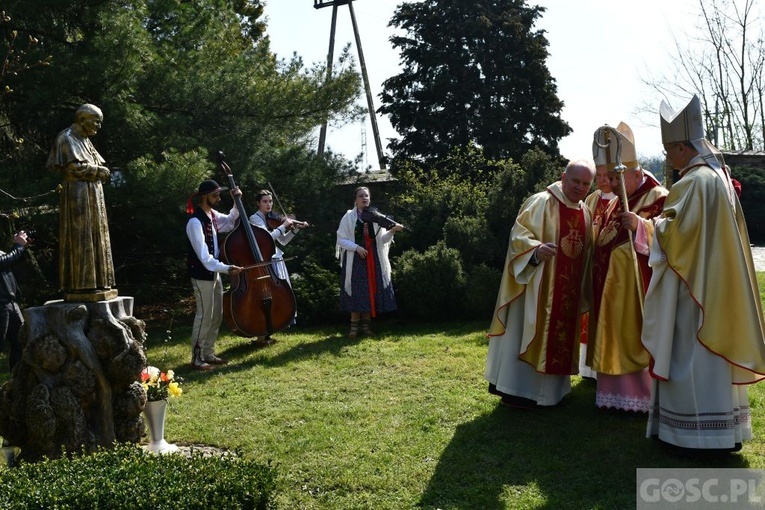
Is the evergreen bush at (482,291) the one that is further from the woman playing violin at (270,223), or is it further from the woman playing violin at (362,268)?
the woman playing violin at (270,223)

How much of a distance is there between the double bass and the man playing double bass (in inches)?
6.2

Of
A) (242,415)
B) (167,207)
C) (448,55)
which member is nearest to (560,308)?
(242,415)

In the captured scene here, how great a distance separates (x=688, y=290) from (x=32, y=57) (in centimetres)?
790

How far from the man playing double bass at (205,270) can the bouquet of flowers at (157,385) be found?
2444 millimetres

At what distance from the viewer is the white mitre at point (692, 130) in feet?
15.4

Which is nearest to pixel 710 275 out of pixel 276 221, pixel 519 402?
pixel 519 402

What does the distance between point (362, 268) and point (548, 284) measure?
387 cm

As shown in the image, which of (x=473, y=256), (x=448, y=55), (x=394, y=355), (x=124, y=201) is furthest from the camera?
(x=448, y=55)

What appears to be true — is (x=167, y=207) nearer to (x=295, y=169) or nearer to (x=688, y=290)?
(x=295, y=169)

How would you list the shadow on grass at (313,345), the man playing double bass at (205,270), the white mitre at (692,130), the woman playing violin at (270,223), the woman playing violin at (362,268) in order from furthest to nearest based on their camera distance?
1. the woman playing violin at (362,268)
2. the woman playing violin at (270,223)
3. the shadow on grass at (313,345)
4. the man playing double bass at (205,270)
5. the white mitre at (692,130)

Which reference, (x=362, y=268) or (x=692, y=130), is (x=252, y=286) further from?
(x=692, y=130)

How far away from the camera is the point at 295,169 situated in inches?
459

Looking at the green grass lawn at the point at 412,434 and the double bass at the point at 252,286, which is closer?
the green grass lawn at the point at 412,434

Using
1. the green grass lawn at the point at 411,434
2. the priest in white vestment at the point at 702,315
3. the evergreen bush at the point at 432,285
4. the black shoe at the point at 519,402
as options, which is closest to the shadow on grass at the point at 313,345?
the green grass lawn at the point at 411,434
